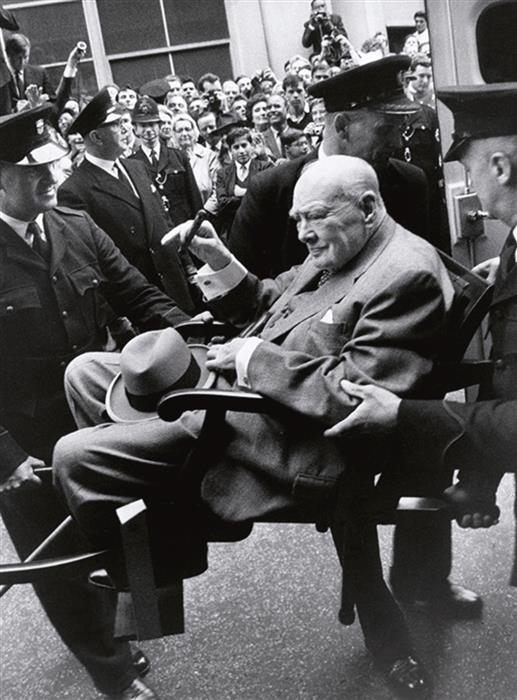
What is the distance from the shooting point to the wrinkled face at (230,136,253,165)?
4.05 metres

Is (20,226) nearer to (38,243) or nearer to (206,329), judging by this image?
(38,243)

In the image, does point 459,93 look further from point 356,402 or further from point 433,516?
point 433,516

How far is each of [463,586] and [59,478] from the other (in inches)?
51.3

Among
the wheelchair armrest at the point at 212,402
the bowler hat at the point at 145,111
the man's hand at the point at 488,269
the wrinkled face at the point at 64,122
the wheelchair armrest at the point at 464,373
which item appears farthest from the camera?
the bowler hat at the point at 145,111

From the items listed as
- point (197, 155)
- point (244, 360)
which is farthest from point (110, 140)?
point (244, 360)

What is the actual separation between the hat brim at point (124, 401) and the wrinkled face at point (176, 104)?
1.78 meters

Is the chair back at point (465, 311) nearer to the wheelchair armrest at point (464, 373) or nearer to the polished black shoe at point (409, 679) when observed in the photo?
the wheelchair armrest at point (464, 373)

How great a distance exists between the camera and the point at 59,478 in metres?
1.65

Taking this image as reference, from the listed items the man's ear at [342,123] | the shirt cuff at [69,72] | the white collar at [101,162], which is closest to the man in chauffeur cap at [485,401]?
the man's ear at [342,123]

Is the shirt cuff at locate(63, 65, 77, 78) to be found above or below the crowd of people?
above

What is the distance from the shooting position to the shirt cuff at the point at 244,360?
5.42 ft

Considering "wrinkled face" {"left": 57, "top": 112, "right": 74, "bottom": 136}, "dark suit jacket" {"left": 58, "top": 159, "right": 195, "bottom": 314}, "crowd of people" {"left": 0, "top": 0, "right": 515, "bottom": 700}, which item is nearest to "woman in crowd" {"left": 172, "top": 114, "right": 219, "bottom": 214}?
"dark suit jacket" {"left": 58, "top": 159, "right": 195, "bottom": 314}

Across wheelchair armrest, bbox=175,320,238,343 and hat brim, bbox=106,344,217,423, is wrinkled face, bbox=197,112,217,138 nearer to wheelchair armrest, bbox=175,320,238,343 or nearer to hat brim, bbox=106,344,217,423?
wheelchair armrest, bbox=175,320,238,343

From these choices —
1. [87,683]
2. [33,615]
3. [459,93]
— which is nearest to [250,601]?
[87,683]
